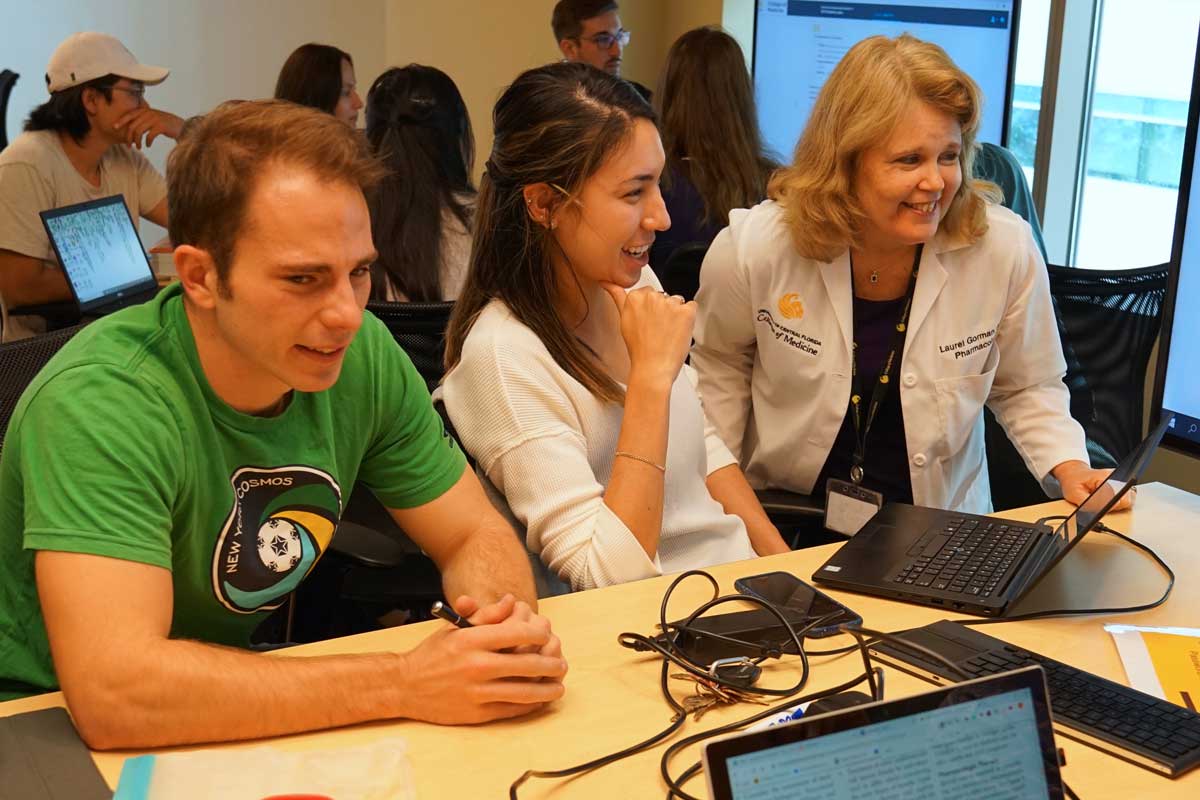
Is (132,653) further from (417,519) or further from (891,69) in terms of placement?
(891,69)

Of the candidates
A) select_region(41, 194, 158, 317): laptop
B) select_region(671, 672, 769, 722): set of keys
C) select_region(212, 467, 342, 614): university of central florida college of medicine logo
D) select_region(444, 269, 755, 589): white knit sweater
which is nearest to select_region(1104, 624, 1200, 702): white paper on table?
select_region(671, 672, 769, 722): set of keys

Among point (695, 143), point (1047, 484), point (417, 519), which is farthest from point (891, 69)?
point (695, 143)

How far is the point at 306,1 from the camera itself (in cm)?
597

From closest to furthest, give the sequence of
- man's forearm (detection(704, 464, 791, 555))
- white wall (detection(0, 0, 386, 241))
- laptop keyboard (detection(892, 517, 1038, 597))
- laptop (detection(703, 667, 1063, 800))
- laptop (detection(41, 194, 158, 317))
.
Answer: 1. laptop (detection(703, 667, 1063, 800))
2. laptop keyboard (detection(892, 517, 1038, 597))
3. man's forearm (detection(704, 464, 791, 555))
4. laptop (detection(41, 194, 158, 317))
5. white wall (detection(0, 0, 386, 241))

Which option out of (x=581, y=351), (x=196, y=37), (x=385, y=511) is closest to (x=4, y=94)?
(x=196, y=37)

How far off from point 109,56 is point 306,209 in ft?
9.46

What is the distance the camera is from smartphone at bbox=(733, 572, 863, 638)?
1506 mm

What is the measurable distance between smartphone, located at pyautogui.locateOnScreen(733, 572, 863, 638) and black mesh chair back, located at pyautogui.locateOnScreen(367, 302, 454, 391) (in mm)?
1005

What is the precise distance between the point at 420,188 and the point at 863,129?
1.21 metres

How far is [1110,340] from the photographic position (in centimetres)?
271

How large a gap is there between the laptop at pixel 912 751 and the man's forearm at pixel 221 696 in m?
0.49

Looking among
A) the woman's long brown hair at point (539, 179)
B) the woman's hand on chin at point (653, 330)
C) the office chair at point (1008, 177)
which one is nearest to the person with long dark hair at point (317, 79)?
the office chair at point (1008, 177)

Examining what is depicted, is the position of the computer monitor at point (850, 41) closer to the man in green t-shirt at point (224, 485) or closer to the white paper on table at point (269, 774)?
the man in green t-shirt at point (224, 485)

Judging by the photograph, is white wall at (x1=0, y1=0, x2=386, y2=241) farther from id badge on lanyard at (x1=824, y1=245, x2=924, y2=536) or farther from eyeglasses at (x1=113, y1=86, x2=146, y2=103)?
id badge on lanyard at (x1=824, y1=245, x2=924, y2=536)
